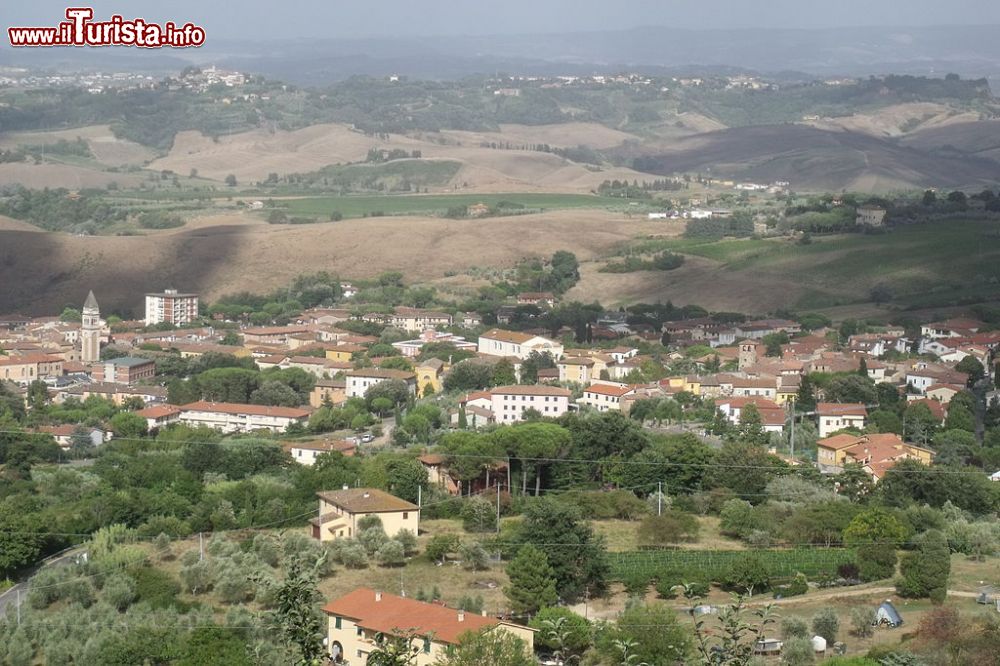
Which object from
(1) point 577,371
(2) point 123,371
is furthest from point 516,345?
(2) point 123,371

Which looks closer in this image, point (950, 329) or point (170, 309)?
point (950, 329)

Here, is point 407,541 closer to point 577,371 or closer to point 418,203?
point 577,371

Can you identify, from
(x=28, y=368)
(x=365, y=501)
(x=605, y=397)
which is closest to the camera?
(x=365, y=501)

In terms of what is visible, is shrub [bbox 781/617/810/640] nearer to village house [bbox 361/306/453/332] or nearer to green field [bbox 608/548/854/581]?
green field [bbox 608/548/854/581]

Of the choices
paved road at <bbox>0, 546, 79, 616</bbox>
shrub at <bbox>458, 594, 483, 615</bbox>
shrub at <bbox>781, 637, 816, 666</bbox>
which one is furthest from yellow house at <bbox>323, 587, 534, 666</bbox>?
paved road at <bbox>0, 546, 79, 616</bbox>

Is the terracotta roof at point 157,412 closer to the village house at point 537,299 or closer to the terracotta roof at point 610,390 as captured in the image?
the terracotta roof at point 610,390

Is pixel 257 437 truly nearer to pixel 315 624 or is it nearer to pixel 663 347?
pixel 663 347

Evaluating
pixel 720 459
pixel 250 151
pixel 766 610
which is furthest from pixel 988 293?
pixel 250 151
